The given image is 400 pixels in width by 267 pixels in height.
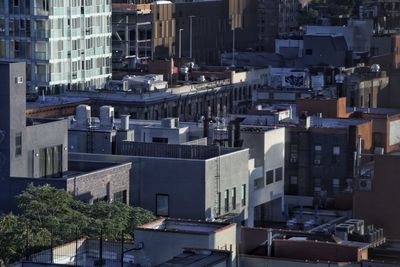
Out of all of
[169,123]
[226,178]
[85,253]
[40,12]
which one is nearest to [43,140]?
[226,178]

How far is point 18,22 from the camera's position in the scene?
406ft

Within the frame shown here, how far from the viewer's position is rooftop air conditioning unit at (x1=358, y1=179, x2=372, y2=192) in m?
80.1

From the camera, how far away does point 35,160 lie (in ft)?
231

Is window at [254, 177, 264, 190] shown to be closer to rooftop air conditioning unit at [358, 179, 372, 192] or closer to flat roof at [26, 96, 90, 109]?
rooftop air conditioning unit at [358, 179, 372, 192]

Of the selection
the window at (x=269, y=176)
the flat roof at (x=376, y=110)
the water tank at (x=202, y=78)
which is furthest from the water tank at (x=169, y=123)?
the water tank at (x=202, y=78)

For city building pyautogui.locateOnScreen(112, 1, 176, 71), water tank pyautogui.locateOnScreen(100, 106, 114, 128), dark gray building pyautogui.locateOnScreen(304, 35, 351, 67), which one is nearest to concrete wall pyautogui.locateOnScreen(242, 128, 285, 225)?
water tank pyautogui.locateOnScreen(100, 106, 114, 128)

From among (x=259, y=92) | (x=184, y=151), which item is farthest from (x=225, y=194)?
(x=259, y=92)

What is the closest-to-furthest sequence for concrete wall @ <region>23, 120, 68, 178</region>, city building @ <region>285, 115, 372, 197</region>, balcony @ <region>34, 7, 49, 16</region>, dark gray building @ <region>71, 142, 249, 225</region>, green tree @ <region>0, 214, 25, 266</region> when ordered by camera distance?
1. green tree @ <region>0, 214, 25, 266</region>
2. concrete wall @ <region>23, 120, 68, 178</region>
3. dark gray building @ <region>71, 142, 249, 225</region>
4. city building @ <region>285, 115, 372, 197</region>
5. balcony @ <region>34, 7, 49, 16</region>

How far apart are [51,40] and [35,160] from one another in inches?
2149

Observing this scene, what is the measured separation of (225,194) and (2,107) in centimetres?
1052

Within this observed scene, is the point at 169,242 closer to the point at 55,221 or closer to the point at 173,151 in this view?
the point at 55,221

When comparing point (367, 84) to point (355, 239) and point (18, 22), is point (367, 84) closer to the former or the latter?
point (18, 22)

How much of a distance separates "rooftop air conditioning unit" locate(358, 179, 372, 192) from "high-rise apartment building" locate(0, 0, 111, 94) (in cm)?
4641

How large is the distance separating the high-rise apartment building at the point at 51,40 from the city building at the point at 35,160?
51.5m
